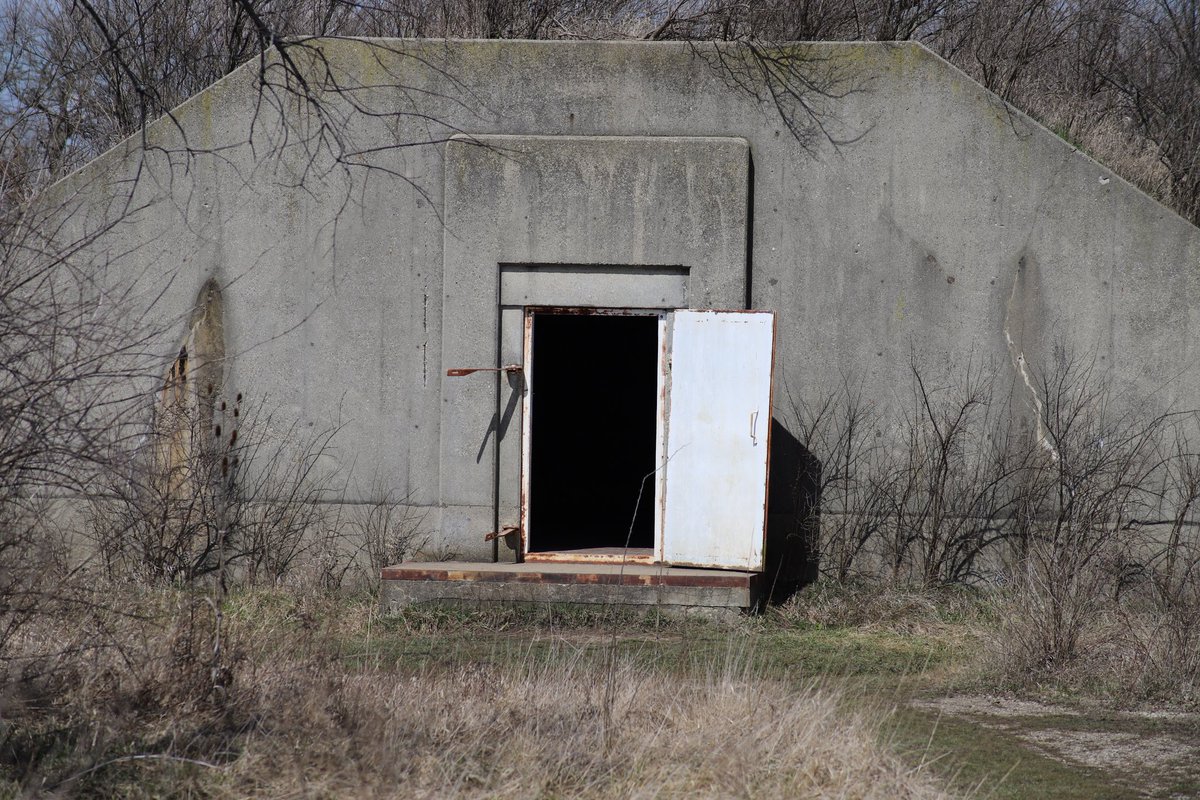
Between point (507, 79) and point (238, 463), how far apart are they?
3.58 m

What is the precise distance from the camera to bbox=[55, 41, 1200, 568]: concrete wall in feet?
29.6

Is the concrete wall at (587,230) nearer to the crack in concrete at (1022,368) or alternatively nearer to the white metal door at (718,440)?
the crack in concrete at (1022,368)

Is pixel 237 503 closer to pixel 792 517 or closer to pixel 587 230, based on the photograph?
pixel 587 230

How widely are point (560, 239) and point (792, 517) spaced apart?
2732 millimetres

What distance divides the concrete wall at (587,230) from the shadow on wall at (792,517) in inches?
16.8

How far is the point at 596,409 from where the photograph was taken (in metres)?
15.5

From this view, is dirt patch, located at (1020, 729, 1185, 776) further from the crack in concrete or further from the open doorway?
the open doorway

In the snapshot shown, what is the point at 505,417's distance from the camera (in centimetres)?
923

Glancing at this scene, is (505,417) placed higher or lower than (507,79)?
lower

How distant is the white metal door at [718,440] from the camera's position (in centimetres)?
872

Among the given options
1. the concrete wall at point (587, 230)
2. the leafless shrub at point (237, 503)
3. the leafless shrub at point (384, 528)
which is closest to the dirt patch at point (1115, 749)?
the concrete wall at point (587, 230)

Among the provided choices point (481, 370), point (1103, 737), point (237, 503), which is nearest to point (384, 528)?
point (237, 503)

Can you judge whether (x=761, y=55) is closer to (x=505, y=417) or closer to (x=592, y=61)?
(x=592, y=61)

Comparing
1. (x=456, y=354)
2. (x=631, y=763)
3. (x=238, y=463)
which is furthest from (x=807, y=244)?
(x=631, y=763)
